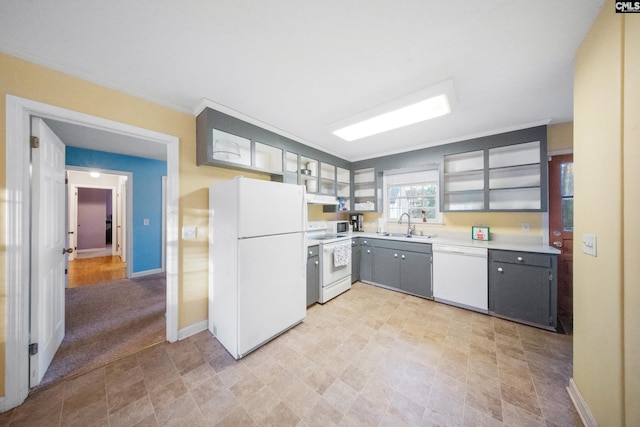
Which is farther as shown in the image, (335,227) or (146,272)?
(146,272)

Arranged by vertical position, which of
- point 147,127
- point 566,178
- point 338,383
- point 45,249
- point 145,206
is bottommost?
point 338,383

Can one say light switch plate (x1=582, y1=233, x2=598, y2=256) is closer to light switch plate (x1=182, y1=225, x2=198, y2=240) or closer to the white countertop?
the white countertop

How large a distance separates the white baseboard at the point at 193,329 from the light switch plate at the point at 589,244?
3.43 m

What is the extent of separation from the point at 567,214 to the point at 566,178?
0.48 m

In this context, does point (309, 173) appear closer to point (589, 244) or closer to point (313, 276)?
point (313, 276)

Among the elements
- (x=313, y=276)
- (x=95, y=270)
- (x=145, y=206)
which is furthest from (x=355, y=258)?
(x=95, y=270)

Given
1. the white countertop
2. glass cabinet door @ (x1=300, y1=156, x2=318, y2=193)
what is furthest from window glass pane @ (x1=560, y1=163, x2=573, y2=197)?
glass cabinet door @ (x1=300, y1=156, x2=318, y2=193)

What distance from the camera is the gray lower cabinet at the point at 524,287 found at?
7.44ft

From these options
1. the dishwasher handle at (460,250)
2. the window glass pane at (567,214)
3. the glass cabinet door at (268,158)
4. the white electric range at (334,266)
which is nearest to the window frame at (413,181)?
the dishwasher handle at (460,250)

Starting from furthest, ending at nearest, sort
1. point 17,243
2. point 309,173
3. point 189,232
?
point 309,173
point 189,232
point 17,243

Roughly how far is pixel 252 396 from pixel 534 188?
3969mm

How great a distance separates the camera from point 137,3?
1.13 metres

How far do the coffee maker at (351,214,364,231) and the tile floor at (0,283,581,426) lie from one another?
2269 mm

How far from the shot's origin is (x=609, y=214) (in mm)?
1120
